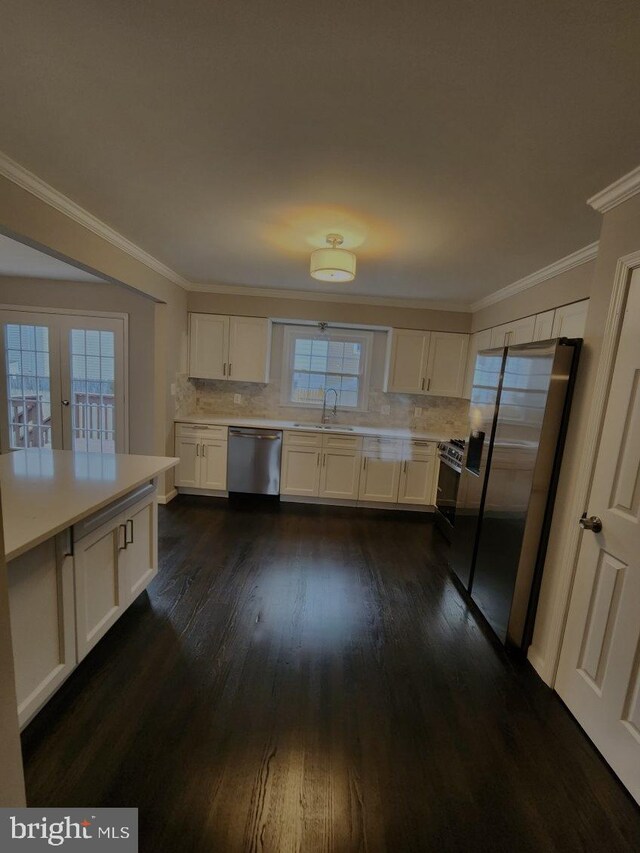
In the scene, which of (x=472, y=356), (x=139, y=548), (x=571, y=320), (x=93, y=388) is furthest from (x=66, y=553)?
(x=472, y=356)

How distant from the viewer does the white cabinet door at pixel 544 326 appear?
2652mm

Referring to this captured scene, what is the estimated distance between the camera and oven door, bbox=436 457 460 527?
3312 millimetres

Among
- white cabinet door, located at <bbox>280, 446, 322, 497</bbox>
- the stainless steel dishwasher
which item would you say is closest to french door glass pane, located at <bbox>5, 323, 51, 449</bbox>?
the stainless steel dishwasher

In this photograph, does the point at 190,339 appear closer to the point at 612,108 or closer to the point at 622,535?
the point at 612,108

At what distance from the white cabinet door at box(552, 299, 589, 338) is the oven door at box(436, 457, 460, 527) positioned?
4.62ft

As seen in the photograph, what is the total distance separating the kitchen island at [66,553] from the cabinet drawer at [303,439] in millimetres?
1917

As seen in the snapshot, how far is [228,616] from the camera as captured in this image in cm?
213

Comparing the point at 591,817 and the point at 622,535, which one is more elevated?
the point at 622,535

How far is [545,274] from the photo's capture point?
2.74 metres

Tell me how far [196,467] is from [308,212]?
2972 mm

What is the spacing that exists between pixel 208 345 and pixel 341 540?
8.83ft

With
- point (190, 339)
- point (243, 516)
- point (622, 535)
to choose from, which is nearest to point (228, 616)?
point (243, 516)

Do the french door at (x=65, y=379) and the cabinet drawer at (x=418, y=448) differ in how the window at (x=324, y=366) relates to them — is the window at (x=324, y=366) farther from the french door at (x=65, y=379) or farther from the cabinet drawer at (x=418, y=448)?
the french door at (x=65, y=379)

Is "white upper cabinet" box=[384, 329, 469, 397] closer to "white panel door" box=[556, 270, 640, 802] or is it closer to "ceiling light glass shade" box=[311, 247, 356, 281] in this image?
"ceiling light glass shade" box=[311, 247, 356, 281]
